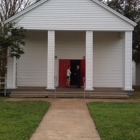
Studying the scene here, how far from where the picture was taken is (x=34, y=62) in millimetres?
18078

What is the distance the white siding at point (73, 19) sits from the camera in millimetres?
15242

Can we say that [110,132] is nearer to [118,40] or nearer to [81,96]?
[81,96]

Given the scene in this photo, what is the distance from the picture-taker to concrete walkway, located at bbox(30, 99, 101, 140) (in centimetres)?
596

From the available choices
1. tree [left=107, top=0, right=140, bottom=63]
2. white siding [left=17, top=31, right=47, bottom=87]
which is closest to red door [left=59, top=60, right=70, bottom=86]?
white siding [left=17, top=31, right=47, bottom=87]

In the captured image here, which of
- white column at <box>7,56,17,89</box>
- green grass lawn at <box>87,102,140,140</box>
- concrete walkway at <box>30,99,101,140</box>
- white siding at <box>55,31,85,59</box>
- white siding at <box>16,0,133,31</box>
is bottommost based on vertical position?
concrete walkway at <box>30,99,101,140</box>

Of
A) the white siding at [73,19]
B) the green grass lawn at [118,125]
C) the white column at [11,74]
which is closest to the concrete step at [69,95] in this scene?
the white column at [11,74]

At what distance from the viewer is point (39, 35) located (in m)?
18.2

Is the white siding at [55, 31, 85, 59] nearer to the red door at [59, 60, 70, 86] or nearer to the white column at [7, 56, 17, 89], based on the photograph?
the red door at [59, 60, 70, 86]

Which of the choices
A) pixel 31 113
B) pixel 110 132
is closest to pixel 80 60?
pixel 31 113

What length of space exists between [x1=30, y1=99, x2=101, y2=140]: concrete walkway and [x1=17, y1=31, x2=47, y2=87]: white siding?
8734mm

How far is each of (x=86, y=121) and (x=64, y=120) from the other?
74cm

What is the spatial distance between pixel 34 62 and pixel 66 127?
38.2ft

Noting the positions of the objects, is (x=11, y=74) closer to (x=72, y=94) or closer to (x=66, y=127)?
(x=72, y=94)

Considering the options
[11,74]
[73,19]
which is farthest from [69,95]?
[73,19]
